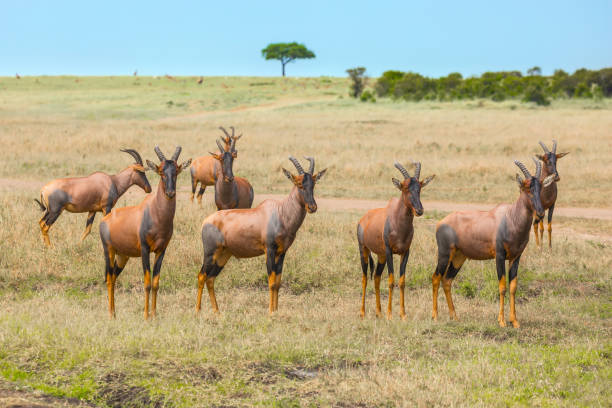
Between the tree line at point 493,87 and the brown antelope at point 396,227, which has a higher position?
the tree line at point 493,87

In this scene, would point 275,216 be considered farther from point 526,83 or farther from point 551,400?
point 526,83

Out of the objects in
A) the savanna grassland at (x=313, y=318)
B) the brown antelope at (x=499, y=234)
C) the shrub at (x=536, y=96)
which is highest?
the shrub at (x=536, y=96)

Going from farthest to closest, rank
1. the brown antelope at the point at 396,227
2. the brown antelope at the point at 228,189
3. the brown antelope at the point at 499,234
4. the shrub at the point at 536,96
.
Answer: the shrub at the point at 536,96
the brown antelope at the point at 228,189
the brown antelope at the point at 499,234
the brown antelope at the point at 396,227

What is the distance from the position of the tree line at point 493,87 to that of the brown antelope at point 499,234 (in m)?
47.0

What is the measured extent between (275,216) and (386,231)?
1524 millimetres

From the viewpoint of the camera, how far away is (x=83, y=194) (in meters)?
13.5

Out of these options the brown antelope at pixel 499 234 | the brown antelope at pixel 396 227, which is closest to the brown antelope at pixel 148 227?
the brown antelope at pixel 396 227

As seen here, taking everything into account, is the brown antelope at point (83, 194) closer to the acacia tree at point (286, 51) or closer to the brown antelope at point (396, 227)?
the brown antelope at point (396, 227)

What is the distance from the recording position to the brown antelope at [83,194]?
44.0 ft

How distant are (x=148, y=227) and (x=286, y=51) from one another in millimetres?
98193

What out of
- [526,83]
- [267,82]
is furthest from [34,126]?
[267,82]

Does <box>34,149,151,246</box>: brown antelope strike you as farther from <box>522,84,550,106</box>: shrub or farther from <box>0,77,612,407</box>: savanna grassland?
<box>522,84,550,106</box>: shrub

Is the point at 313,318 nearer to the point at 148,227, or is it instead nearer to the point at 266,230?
the point at 266,230

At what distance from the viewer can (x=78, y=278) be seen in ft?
39.7
